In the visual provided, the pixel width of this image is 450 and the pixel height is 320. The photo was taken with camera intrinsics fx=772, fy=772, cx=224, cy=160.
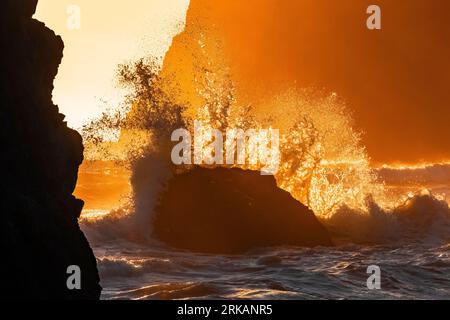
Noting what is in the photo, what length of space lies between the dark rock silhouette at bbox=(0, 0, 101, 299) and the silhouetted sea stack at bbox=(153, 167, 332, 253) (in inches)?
408

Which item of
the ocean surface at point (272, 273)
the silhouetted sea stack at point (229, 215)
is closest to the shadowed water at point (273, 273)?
the ocean surface at point (272, 273)

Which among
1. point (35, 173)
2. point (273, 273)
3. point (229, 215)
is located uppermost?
point (35, 173)

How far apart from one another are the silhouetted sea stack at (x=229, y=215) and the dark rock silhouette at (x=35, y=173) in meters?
10.4

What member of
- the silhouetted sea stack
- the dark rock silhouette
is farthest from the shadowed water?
the dark rock silhouette

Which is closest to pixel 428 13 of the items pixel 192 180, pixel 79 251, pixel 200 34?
pixel 200 34

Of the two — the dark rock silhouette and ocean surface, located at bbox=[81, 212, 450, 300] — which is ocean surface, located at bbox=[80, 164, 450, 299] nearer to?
ocean surface, located at bbox=[81, 212, 450, 300]

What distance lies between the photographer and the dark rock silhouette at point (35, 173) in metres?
A: 9.23

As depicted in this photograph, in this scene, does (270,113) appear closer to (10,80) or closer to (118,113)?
(118,113)

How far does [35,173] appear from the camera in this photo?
10.4m

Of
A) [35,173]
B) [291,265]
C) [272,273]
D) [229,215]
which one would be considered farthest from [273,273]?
[35,173]

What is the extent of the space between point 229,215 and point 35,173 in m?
12.4

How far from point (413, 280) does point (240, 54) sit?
96.2 meters

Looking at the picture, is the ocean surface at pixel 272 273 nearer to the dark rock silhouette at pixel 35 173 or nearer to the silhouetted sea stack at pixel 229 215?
the silhouetted sea stack at pixel 229 215

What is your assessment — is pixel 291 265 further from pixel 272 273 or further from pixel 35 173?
pixel 35 173
